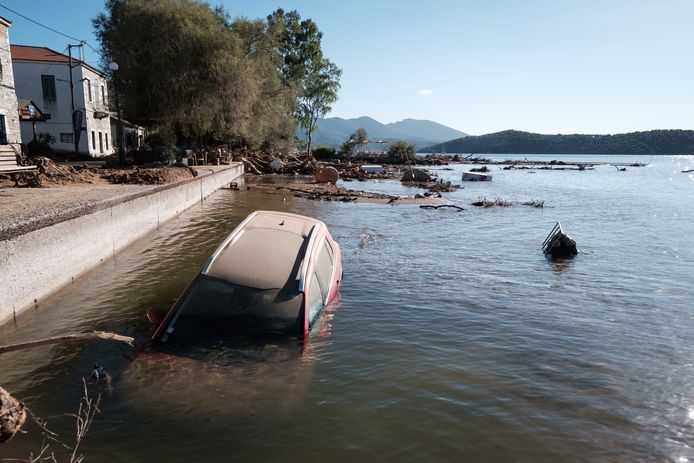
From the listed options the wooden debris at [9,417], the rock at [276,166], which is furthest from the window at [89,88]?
the wooden debris at [9,417]

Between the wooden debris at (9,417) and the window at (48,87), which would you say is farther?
the window at (48,87)

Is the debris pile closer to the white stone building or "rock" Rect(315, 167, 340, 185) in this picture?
"rock" Rect(315, 167, 340, 185)

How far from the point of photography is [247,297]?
20.4 ft

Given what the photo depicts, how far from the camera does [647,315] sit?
917 centimetres

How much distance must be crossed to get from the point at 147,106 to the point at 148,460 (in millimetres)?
28010

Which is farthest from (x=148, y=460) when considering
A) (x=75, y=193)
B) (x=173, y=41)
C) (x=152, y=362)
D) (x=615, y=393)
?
(x=173, y=41)

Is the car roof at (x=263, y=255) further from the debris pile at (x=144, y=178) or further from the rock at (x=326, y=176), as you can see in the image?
the rock at (x=326, y=176)

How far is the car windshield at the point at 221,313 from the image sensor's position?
20.3 feet

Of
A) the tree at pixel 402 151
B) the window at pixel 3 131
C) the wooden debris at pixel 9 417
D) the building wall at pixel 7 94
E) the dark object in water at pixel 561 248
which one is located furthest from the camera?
the tree at pixel 402 151

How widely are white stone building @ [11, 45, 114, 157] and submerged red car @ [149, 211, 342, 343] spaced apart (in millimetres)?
35384

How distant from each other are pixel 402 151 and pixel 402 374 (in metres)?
77.9

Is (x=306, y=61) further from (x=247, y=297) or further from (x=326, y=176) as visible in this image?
(x=247, y=297)

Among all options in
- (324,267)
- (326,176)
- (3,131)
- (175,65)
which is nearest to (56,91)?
(3,131)

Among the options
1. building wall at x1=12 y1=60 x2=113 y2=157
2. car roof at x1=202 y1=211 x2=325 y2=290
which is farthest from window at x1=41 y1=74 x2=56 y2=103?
car roof at x1=202 y1=211 x2=325 y2=290
